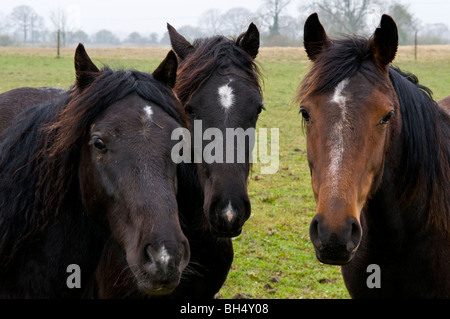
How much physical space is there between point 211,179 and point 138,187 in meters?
1.03

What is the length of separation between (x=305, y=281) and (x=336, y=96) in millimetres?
3384

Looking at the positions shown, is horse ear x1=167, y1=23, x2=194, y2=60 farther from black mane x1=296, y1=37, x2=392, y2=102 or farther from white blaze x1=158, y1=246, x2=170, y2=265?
white blaze x1=158, y1=246, x2=170, y2=265

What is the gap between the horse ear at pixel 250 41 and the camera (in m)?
4.22

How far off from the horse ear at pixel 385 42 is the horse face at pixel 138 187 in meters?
1.44

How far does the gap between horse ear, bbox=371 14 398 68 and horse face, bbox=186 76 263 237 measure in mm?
1004

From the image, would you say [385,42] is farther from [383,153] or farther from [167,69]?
[167,69]

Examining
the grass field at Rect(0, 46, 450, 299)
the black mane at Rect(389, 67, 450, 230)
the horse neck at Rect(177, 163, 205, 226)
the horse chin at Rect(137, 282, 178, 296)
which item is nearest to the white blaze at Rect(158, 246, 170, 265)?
the horse chin at Rect(137, 282, 178, 296)

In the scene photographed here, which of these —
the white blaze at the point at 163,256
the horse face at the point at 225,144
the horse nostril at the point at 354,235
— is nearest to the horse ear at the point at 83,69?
the horse face at the point at 225,144

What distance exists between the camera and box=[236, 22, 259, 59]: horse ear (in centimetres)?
422

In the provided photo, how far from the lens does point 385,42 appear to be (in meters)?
3.19

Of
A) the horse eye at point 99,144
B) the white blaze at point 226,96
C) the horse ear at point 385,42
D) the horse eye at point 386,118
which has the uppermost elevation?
the horse ear at point 385,42

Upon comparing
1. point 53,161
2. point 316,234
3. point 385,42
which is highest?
point 385,42

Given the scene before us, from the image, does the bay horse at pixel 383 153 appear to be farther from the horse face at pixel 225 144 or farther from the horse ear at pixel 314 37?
the horse face at pixel 225 144

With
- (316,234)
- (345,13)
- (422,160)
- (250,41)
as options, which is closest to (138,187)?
(316,234)
